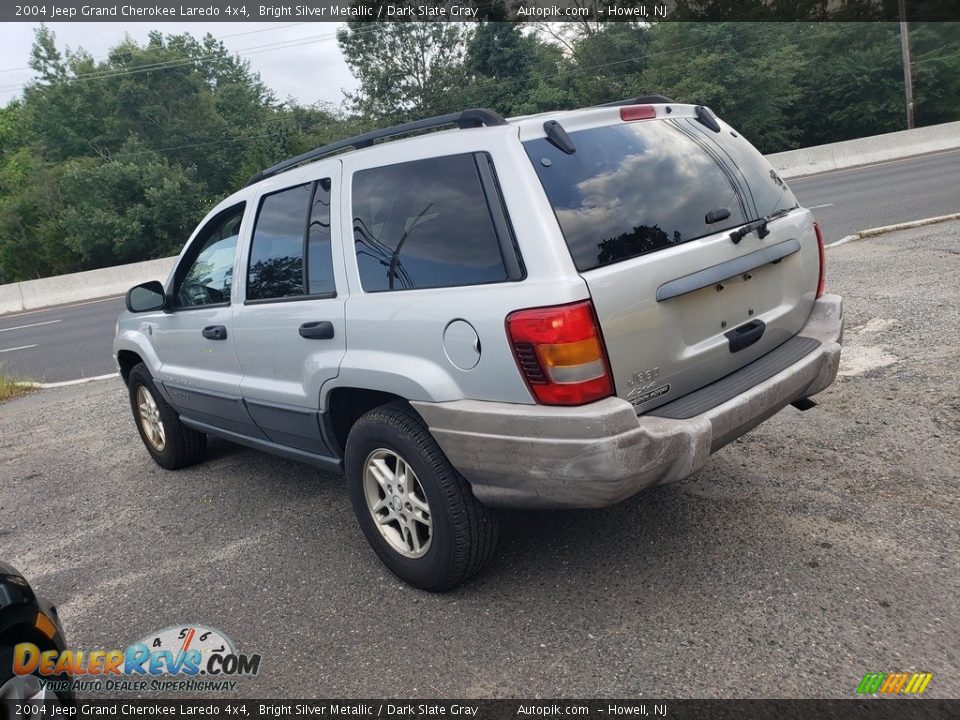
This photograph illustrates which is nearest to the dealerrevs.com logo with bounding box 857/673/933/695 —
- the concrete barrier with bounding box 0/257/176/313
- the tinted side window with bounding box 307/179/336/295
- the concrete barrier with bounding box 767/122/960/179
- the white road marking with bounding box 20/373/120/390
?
the tinted side window with bounding box 307/179/336/295

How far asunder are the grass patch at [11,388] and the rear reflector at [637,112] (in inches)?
335

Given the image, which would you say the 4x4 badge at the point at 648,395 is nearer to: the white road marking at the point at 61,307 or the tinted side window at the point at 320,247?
the tinted side window at the point at 320,247

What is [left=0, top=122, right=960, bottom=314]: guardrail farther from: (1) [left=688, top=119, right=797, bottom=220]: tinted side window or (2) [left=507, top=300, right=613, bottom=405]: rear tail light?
(2) [left=507, top=300, right=613, bottom=405]: rear tail light

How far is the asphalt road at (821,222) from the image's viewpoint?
37.4ft

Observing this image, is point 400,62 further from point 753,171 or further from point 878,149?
→ point 753,171

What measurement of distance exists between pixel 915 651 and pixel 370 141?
3.03m

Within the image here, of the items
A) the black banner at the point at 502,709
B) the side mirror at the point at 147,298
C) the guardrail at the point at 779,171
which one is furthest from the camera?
the guardrail at the point at 779,171

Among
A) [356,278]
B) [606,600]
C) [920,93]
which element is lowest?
[606,600]

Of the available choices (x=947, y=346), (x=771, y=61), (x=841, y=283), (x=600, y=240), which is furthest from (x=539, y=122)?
(x=771, y=61)

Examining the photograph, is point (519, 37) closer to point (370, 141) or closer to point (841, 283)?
point (841, 283)

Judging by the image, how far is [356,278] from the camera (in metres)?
3.41

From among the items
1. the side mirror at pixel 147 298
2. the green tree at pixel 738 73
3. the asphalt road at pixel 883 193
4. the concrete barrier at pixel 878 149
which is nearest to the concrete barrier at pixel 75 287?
the asphalt road at pixel 883 193

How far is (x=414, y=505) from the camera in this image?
129 inches

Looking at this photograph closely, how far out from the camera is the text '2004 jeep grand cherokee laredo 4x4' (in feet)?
9.10
